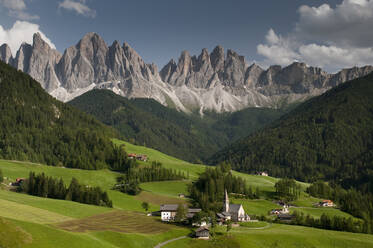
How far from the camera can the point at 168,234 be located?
99438 mm

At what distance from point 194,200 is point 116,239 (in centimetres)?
7876

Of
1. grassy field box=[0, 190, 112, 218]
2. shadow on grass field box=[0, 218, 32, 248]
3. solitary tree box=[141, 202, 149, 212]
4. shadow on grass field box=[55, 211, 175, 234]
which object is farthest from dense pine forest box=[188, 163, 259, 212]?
shadow on grass field box=[0, 218, 32, 248]

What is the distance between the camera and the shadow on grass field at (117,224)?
90.6 meters

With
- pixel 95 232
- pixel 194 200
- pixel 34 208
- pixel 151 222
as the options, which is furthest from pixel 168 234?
pixel 194 200

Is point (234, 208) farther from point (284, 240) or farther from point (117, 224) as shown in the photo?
point (117, 224)

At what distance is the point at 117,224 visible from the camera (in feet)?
331

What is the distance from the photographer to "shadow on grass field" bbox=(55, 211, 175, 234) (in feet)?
297

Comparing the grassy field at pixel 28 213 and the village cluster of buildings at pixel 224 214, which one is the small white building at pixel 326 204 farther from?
the grassy field at pixel 28 213

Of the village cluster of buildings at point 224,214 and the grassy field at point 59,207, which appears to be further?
the village cluster of buildings at point 224,214

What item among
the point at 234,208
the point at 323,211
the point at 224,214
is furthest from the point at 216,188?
the point at 323,211

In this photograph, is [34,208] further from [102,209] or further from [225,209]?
[225,209]

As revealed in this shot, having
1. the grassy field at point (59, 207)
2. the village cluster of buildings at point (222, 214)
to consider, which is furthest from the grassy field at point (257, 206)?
the grassy field at point (59, 207)

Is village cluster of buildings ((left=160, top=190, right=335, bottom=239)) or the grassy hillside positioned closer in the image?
the grassy hillside

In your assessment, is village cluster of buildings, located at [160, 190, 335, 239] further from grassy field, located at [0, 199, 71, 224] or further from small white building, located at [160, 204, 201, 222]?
grassy field, located at [0, 199, 71, 224]
